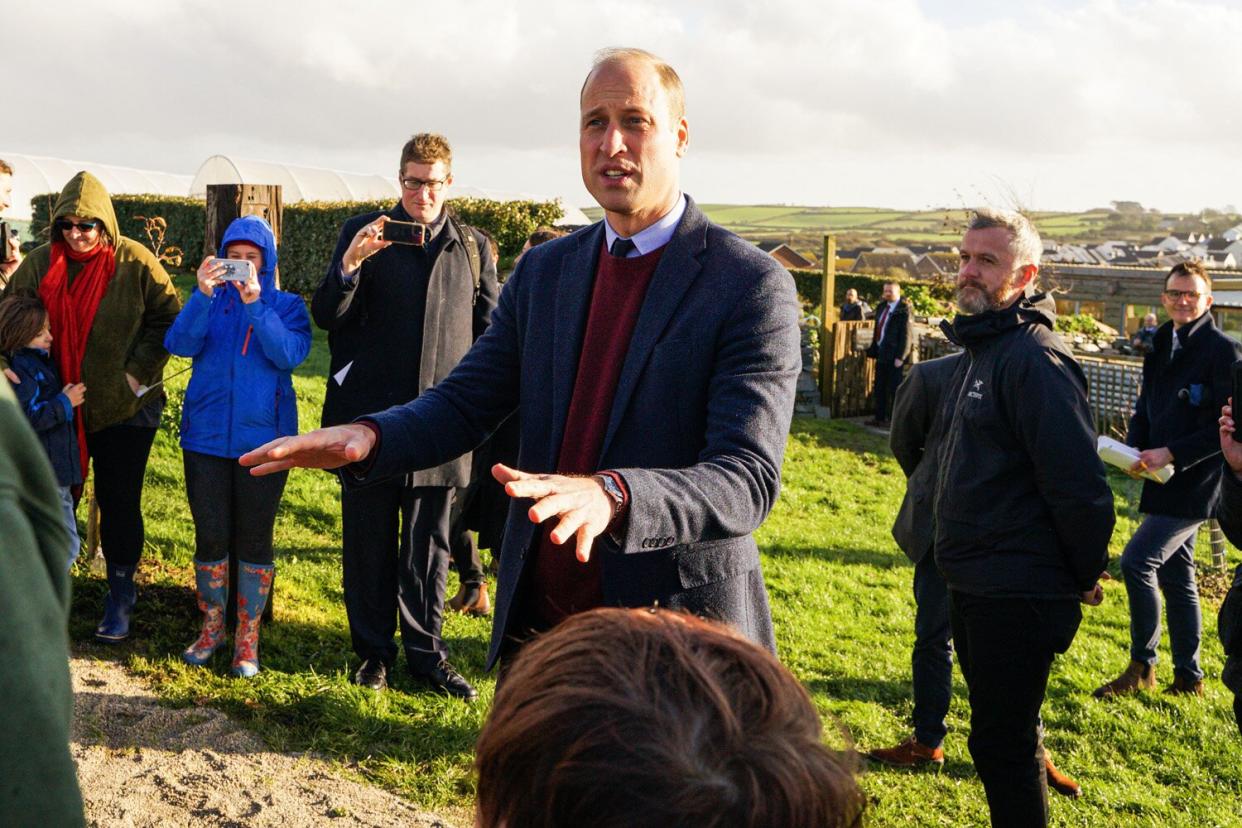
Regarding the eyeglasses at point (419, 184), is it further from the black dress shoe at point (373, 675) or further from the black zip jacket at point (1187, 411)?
the black zip jacket at point (1187, 411)

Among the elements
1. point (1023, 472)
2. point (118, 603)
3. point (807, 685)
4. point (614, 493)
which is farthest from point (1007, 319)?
point (118, 603)

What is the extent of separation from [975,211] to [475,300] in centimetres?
237

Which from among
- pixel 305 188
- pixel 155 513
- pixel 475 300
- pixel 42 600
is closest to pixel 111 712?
pixel 475 300

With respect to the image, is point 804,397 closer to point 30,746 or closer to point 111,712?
point 111,712

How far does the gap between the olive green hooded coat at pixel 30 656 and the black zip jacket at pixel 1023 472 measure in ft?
→ 10.4

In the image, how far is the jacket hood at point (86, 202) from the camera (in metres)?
5.34

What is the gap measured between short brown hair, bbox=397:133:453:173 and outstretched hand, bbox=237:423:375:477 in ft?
9.67

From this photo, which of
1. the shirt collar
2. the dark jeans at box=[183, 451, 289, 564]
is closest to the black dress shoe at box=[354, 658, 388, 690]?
the dark jeans at box=[183, 451, 289, 564]

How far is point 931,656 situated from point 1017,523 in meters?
1.50

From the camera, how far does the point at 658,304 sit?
258cm

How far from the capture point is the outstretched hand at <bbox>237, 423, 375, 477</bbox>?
7.69ft

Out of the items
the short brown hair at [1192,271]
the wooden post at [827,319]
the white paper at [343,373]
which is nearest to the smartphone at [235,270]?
the white paper at [343,373]

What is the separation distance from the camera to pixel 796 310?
8.67 ft

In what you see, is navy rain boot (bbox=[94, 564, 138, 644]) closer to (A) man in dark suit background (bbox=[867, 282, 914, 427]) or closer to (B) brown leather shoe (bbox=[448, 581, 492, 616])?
(B) brown leather shoe (bbox=[448, 581, 492, 616])
